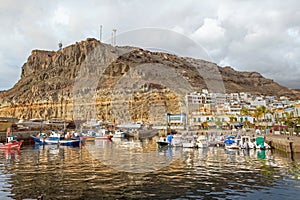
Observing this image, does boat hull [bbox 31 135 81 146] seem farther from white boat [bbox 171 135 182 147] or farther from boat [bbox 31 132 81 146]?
white boat [bbox 171 135 182 147]

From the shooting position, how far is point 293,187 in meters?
14.5

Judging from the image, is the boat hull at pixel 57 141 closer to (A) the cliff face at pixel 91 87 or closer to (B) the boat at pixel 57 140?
(B) the boat at pixel 57 140

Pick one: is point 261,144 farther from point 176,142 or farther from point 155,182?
point 155,182

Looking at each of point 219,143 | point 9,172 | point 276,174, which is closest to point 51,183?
point 9,172

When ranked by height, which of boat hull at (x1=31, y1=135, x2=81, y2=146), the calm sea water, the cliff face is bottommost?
the calm sea water

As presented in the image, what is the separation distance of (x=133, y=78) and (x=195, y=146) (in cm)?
10091

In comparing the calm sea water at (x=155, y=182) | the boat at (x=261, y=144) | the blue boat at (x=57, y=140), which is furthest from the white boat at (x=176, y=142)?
the calm sea water at (x=155, y=182)

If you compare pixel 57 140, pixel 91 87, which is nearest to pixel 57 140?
pixel 57 140

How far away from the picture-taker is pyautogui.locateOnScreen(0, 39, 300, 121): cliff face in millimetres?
115688

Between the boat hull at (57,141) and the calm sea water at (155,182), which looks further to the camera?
the boat hull at (57,141)

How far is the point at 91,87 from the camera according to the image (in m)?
130

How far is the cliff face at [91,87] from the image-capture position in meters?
116

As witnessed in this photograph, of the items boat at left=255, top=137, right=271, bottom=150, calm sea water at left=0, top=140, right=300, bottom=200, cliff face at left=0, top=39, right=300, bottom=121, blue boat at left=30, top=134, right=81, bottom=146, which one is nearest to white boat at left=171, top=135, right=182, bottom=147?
boat at left=255, top=137, right=271, bottom=150

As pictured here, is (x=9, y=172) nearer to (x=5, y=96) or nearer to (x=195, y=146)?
(x=195, y=146)
